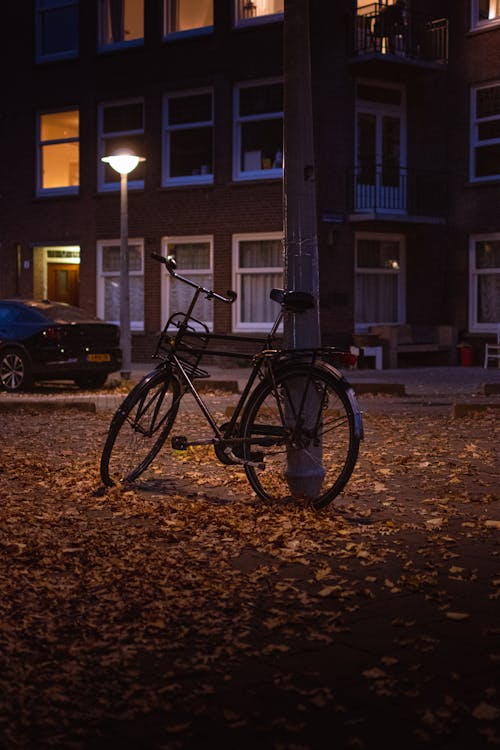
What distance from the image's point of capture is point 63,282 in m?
31.3

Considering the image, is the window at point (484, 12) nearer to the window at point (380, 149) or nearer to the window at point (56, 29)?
the window at point (380, 149)

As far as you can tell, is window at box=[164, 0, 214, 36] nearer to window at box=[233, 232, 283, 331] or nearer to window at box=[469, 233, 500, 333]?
window at box=[233, 232, 283, 331]

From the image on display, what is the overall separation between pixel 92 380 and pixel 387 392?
16.9ft

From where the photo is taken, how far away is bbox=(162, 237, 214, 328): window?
28156mm

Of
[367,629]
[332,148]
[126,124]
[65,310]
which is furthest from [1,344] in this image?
[367,629]

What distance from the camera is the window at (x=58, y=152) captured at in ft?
100.0

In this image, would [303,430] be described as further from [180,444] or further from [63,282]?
[63,282]

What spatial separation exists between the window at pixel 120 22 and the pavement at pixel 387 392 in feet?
30.5

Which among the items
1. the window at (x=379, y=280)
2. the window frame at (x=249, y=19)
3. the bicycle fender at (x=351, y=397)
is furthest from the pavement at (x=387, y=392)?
the window frame at (x=249, y=19)

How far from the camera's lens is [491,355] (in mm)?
25500

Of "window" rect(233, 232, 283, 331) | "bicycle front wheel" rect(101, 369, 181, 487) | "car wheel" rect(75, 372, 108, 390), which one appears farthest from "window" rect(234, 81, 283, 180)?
"bicycle front wheel" rect(101, 369, 181, 487)

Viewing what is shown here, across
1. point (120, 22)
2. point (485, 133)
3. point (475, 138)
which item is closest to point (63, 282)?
point (120, 22)

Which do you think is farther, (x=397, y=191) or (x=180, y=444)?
(x=397, y=191)

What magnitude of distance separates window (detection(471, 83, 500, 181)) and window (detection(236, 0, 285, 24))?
4.92 meters
